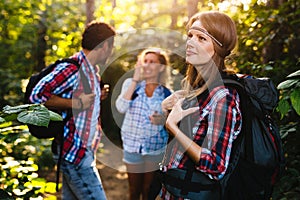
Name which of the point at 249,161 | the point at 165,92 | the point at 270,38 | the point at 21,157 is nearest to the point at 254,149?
the point at 249,161

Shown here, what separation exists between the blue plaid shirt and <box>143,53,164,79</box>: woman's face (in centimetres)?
12

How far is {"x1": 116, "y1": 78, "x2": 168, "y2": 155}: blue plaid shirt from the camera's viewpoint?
14.1 ft

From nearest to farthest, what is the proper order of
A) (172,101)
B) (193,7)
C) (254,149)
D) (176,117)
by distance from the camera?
(254,149), (176,117), (172,101), (193,7)

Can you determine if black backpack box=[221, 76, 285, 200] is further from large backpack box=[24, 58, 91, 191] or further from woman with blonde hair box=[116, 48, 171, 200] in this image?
woman with blonde hair box=[116, 48, 171, 200]

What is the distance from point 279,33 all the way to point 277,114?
0.77m

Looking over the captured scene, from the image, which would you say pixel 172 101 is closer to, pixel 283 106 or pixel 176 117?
pixel 176 117

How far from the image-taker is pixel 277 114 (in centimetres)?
315

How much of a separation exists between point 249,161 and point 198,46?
64 cm

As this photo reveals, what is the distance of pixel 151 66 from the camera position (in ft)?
14.7

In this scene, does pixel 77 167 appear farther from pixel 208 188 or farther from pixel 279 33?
pixel 279 33

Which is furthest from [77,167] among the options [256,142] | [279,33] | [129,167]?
[279,33]

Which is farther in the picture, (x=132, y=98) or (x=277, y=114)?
(x=132, y=98)

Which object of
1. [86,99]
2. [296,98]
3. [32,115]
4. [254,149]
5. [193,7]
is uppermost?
[193,7]

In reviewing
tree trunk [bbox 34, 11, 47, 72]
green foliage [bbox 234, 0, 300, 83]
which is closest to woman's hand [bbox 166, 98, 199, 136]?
green foliage [bbox 234, 0, 300, 83]
